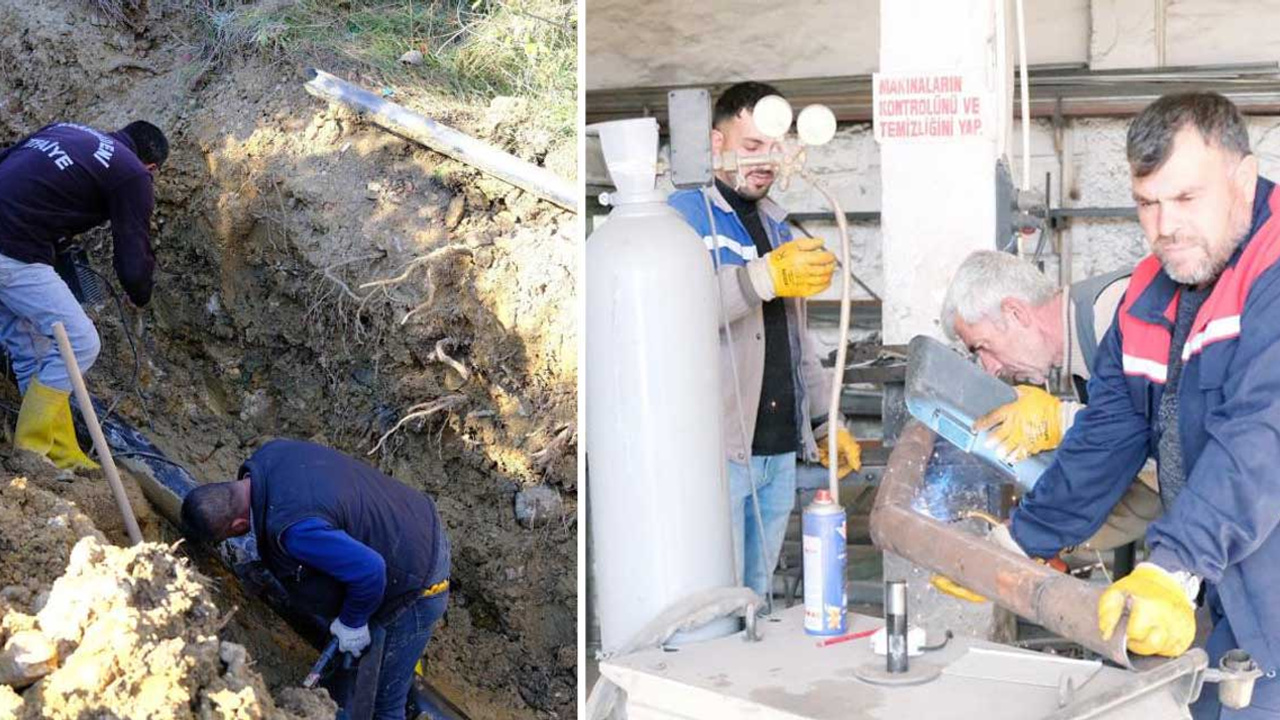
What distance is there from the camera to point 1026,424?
9.65 feet

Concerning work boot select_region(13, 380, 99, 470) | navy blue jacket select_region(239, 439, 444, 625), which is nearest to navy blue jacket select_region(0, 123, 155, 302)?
work boot select_region(13, 380, 99, 470)

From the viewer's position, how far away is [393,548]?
4.09 meters

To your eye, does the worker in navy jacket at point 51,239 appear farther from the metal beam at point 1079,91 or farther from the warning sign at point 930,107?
the warning sign at point 930,107

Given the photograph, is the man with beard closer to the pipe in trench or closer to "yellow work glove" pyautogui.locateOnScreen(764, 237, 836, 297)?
"yellow work glove" pyautogui.locateOnScreen(764, 237, 836, 297)

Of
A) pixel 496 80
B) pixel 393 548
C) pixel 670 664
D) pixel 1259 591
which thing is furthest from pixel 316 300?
pixel 1259 591

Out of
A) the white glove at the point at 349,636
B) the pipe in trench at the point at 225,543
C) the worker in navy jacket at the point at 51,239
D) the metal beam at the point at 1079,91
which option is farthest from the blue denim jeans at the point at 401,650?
the metal beam at the point at 1079,91

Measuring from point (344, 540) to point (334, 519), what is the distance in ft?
0.40

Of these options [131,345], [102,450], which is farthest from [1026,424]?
[131,345]

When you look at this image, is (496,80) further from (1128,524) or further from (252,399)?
(1128,524)

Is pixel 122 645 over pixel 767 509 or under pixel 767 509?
under

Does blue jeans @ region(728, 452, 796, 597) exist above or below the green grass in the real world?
below

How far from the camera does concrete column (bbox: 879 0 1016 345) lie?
3371 mm

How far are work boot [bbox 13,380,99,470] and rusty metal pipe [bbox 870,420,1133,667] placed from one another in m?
3.05

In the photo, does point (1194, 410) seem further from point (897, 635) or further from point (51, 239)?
point (51, 239)
